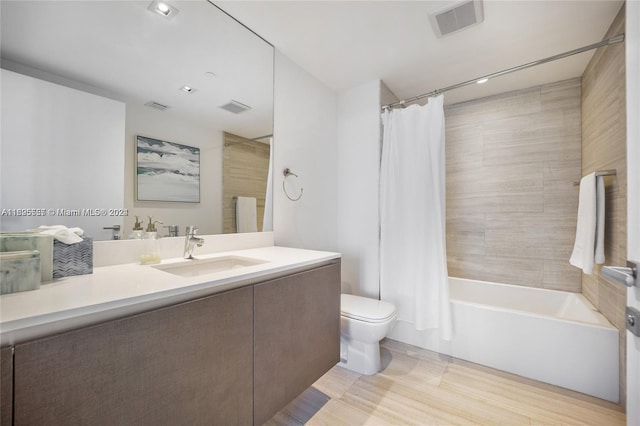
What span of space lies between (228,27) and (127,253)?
4.74 feet

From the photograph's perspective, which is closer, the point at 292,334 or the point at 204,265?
the point at 292,334

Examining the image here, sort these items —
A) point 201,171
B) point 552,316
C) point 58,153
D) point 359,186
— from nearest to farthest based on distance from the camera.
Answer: point 58,153 → point 201,171 → point 552,316 → point 359,186

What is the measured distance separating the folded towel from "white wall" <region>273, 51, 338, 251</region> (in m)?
1.15

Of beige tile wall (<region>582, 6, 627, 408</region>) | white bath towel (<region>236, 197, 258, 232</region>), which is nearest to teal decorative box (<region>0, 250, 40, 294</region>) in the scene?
white bath towel (<region>236, 197, 258, 232</region>)

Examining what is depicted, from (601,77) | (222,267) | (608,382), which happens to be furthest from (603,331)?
(222,267)

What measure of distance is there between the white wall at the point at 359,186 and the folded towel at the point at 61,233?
76.5 inches

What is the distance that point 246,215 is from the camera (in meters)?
1.79

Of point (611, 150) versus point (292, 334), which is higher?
point (611, 150)

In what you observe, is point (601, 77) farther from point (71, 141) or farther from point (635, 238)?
point (71, 141)

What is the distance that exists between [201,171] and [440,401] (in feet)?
6.52

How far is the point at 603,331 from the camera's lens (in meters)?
1.56

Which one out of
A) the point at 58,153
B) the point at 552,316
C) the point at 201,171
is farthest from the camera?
the point at 552,316

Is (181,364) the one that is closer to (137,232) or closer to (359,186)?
(137,232)

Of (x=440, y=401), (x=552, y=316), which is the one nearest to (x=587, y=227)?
(x=552, y=316)
